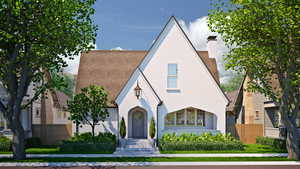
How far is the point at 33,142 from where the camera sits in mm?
24000

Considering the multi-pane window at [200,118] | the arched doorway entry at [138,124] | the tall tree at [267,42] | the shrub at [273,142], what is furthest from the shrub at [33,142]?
the shrub at [273,142]

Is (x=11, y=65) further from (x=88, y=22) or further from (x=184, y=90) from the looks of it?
(x=184, y=90)

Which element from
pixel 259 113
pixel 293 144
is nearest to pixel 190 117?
pixel 259 113

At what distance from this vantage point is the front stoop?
19.7 meters

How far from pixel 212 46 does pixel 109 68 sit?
1114 cm

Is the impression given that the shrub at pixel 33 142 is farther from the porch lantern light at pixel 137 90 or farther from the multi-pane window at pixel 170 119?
the multi-pane window at pixel 170 119

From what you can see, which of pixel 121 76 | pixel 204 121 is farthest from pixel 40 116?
pixel 204 121

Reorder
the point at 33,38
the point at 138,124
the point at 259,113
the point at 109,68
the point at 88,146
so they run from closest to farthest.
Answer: the point at 33,38 → the point at 88,146 → the point at 138,124 → the point at 109,68 → the point at 259,113

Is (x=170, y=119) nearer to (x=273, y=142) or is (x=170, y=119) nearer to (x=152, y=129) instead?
(x=152, y=129)

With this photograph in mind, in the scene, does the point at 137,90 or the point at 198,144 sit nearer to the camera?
the point at 198,144

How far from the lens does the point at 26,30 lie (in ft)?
53.8

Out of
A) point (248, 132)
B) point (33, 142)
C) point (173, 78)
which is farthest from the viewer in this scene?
point (248, 132)

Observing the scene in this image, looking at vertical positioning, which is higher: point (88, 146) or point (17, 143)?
point (17, 143)

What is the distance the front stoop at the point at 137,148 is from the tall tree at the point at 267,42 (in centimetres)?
788
